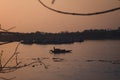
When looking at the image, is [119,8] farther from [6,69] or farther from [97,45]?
[97,45]

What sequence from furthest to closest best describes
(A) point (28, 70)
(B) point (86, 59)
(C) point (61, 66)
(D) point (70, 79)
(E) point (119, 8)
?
(B) point (86, 59) → (C) point (61, 66) → (A) point (28, 70) → (D) point (70, 79) → (E) point (119, 8)

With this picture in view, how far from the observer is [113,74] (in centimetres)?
1358

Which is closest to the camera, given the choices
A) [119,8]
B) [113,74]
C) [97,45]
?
[119,8]

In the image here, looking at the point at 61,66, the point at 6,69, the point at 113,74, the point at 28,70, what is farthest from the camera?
the point at 61,66

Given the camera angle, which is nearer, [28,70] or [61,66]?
[28,70]

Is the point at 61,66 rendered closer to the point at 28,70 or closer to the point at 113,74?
the point at 28,70

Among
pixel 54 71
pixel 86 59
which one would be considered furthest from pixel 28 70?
pixel 86 59

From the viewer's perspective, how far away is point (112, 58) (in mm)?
18688

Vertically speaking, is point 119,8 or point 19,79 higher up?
point 119,8

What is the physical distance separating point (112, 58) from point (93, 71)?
441 cm

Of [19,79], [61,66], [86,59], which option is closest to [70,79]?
[19,79]

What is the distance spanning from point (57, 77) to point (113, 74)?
2452 mm

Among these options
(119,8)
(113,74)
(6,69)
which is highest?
(119,8)

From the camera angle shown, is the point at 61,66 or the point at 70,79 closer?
the point at 70,79
